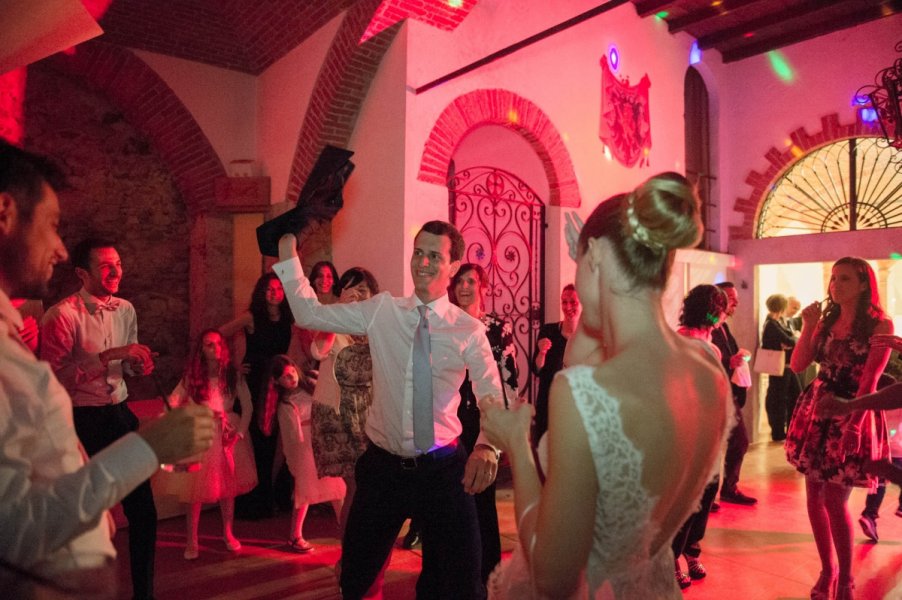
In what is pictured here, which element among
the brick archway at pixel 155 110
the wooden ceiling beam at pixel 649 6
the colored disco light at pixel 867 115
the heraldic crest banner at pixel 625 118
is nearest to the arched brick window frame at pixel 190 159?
the brick archway at pixel 155 110

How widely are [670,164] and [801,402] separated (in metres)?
4.63

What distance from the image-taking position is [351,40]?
5125mm

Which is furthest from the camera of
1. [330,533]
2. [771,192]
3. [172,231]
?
[771,192]

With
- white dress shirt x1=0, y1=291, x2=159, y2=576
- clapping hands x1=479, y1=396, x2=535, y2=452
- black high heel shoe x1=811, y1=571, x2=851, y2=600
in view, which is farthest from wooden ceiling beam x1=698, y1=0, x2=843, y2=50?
white dress shirt x1=0, y1=291, x2=159, y2=576

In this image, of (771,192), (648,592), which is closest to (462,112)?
(648,592)

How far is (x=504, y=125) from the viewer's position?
583 cm

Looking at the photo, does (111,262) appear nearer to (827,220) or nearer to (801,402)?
(801,402)

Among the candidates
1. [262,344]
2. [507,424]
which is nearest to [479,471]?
[507,424]

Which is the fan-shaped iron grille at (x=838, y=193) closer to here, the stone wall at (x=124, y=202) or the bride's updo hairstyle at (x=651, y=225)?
the bride's updo hairstyle at (x=651, y=225)

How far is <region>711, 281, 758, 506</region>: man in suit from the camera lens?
16.2 ft

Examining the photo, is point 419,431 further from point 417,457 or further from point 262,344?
point 262,344

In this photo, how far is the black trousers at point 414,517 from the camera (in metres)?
2.38

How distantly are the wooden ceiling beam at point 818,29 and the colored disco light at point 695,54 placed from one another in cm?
64

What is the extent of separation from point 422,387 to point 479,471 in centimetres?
46
